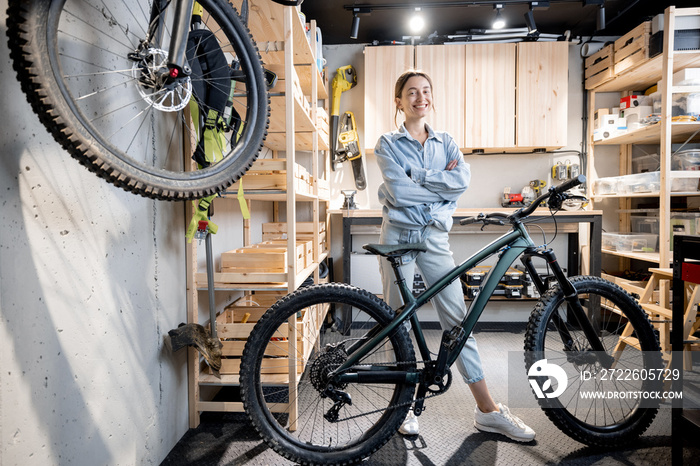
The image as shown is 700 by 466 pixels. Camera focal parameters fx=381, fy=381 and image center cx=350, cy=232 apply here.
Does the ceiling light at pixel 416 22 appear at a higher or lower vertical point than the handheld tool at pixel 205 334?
higher

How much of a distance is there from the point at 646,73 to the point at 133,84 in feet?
11.7

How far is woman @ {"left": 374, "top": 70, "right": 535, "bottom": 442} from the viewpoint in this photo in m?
1.61

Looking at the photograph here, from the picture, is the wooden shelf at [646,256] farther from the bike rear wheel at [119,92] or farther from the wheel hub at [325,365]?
the bike rear wheel at [119,92]

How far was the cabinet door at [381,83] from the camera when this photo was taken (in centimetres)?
328

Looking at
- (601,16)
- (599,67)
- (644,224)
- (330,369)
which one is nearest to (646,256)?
(644,224)

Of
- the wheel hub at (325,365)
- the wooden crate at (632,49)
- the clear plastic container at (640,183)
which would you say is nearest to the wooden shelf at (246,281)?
the wheel hub at (325,365)

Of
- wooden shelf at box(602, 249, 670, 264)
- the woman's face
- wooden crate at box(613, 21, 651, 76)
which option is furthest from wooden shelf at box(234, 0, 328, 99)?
wooden shelf at box(602, 249, 670, 264)

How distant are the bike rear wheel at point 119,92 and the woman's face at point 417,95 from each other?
762 mm

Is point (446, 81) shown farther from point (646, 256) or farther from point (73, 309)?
point (73, 309)

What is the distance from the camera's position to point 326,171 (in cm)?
342

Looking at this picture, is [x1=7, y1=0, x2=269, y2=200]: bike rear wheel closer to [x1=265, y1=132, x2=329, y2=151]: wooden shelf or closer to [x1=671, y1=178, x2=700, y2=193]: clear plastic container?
[x1=265, y1=132, x2=329, y2=151]: wooden shelf

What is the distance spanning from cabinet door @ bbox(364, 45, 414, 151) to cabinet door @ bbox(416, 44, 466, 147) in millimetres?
153

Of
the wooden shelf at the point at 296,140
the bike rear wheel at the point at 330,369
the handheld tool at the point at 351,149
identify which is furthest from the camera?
the handheld tool at the point at 351,149

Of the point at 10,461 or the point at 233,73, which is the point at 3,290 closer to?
the point at 10,461
